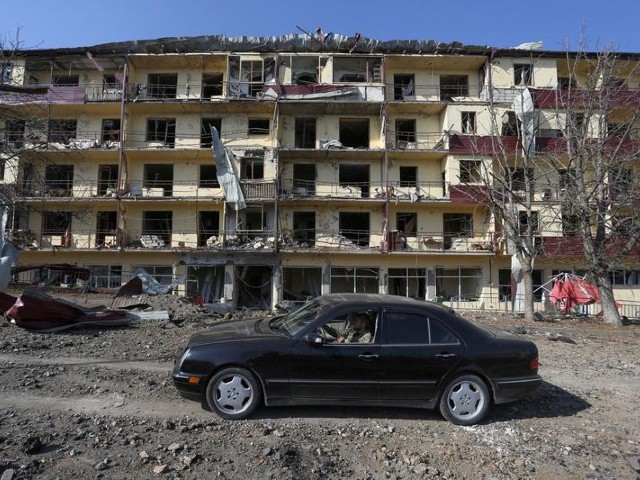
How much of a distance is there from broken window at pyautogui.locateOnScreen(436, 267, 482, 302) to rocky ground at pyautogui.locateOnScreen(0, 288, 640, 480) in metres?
21.7

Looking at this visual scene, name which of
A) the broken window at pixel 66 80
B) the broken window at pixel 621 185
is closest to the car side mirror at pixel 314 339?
the broken window at pixel 621 185

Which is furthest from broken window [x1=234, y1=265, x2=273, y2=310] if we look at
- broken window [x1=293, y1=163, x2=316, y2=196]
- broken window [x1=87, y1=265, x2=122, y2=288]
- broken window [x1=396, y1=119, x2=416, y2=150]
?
broken window [x1=396, y1=119, x2=416, y2=150]

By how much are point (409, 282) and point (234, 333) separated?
24.4 metres

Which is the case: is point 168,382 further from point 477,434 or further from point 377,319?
point 477,434

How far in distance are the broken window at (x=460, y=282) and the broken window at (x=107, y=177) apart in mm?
22707

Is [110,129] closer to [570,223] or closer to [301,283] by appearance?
[301,283]

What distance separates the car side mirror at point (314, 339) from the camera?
16.5 feet

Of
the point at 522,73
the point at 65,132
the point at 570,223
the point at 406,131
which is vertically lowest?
the point at 570,223

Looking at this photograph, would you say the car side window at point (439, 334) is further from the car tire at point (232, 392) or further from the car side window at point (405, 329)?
the car tire at point (232, 392)

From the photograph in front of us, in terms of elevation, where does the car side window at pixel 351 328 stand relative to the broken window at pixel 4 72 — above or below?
below

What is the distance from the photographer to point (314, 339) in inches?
199

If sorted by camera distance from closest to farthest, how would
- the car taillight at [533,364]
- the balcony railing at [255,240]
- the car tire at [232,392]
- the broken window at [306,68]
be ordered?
the car tire at [232,392] → the car taillight at [533,364] → the balcony railing at [255,240] → the broken window at [306,68]

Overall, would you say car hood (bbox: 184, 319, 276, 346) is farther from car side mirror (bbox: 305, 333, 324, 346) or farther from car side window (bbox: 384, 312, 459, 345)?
car side window (bbox: 384, 312, 459, 345)

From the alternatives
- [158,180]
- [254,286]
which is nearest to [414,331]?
[254,286]
